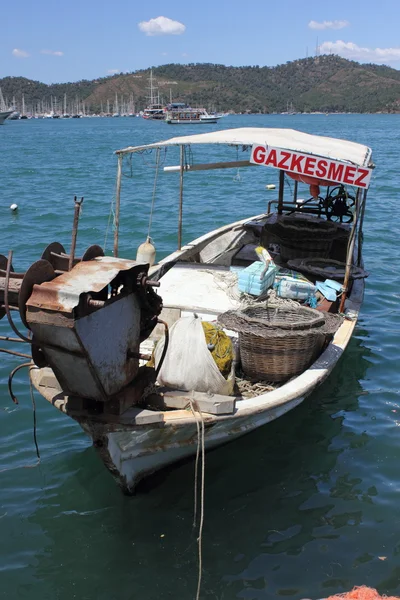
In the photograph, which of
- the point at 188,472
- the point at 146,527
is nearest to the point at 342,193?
the point at 188,472

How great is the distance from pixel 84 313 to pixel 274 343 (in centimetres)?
246

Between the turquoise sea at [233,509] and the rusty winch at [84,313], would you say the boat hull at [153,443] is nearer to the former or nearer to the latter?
the turquoise sea at [233,509]

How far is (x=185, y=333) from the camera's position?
505cm

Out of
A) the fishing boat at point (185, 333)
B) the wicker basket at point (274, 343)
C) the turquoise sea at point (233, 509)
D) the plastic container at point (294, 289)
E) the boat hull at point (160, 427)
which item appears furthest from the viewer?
the plastic container at point (294, 289)

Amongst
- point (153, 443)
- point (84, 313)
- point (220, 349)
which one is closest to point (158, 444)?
point (153, 443)

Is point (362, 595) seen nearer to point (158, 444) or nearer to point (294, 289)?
point (158, 444)

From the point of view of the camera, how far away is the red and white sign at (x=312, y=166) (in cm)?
663

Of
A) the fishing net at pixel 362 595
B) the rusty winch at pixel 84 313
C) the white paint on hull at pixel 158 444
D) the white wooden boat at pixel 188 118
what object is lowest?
the fishing net at pixel 362 595

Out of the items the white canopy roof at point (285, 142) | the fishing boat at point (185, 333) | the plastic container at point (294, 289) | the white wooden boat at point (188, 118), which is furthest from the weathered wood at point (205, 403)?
the white wooden boat at point (188, 118)

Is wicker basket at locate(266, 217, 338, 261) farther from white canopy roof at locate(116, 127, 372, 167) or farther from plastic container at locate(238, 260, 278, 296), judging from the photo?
plastic container at locate(238, 260, 278, 296)

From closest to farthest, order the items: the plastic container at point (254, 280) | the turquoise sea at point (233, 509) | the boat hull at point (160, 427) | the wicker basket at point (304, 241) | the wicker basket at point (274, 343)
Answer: the boat hull at point (160, 427)
the turquoise sea at point (233, 509)
the wicker basket at point (274, 343)
the plastic container at point (254, 280)
the wicker basket at point (304, 241)

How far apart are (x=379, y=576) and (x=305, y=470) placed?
4.58 feet

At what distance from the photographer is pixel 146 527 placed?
5180mm

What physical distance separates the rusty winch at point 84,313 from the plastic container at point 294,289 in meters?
2.69
